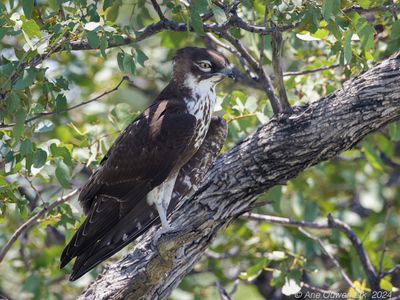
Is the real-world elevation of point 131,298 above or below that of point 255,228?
above

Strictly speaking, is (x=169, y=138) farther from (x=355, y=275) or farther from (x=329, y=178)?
(x=329, y=178)

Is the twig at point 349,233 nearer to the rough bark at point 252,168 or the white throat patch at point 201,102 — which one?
the white throat patch at point 201,102

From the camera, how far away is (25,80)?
3.81m

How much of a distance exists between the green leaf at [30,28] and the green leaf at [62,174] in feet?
3.31

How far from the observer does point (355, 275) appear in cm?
567

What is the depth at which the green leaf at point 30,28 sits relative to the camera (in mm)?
3768

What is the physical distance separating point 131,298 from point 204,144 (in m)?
1.20

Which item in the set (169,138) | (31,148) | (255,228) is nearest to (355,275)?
(255,228)

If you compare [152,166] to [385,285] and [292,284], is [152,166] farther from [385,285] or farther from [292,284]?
[385,285]

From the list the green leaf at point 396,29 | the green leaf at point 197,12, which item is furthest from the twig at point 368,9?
the green leaf at point 197,12

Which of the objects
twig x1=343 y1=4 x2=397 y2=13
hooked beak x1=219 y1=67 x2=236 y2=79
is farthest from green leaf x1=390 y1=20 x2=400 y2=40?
hooked beak x1=219 y1=67 x2=236 y2=79

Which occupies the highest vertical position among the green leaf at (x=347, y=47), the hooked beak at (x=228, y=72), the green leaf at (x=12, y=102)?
the green leaf at (x=12, y=102)

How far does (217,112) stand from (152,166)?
975 mm

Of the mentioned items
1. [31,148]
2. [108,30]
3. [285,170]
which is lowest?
[285,170]
